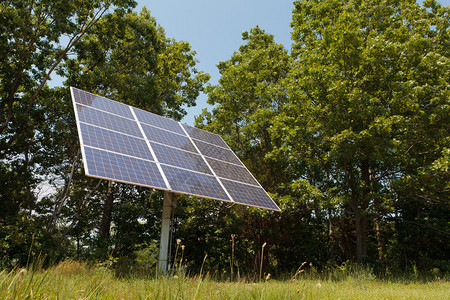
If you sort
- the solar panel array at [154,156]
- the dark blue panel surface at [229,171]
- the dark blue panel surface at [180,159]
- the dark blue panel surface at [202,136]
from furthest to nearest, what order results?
the dark blue panel surface at [202,136]
the dark blue panel surface at [229,171]
the dark blue panel surface at [180,159]
the solar panel array at [154,156]

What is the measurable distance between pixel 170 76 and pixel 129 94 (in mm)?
4987

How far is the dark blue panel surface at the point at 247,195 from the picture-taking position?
387 inches

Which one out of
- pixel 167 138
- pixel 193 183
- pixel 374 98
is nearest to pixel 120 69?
pixel 167 138

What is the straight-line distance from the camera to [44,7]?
1723 cm

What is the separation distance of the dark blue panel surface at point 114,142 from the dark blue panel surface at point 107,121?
389 mm

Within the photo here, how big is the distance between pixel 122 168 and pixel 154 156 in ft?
5.73

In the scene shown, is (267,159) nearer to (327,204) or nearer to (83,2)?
(327,204)

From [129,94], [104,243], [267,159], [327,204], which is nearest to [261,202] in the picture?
[327,204]

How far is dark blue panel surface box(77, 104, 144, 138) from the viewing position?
950cm

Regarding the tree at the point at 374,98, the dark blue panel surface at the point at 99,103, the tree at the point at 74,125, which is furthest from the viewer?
the tree at the point at 74,125

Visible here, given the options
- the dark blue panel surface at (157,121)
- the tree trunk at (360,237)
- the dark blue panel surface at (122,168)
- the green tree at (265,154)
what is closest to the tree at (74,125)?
the green tree at (265,154)

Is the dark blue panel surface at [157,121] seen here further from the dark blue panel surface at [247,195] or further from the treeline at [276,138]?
the treeline at [276,138]

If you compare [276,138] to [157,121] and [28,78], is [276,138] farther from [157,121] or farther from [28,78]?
[28,78]

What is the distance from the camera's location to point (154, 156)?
9531 millimetres
